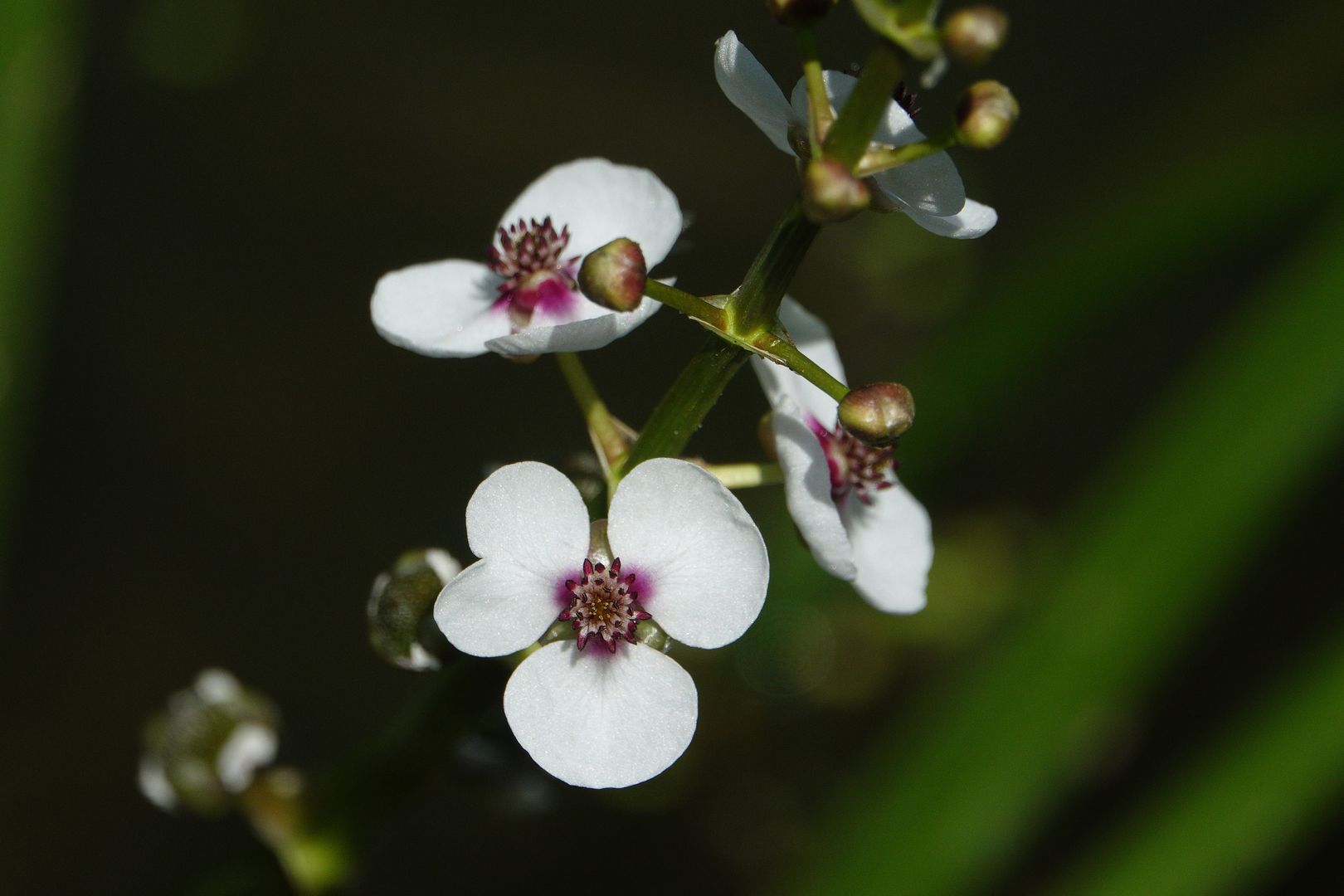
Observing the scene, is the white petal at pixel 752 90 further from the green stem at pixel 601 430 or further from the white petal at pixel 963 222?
the green stem at pixel 601 430

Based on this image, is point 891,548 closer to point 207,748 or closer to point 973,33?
point 973,33

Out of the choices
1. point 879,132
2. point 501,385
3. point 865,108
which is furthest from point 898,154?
point 501,385

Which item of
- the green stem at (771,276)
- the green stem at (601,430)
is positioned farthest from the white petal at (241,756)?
the green stem at (771,276)

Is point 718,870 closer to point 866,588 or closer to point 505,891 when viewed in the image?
point 505,891

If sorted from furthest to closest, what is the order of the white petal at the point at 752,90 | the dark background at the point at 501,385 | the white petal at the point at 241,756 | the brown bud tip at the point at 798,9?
the dark background at the point at 501,385 < the white petal at the point at 241,756 < the white petal at the point at 752,90 < the brown bud tip at the point at 798,9

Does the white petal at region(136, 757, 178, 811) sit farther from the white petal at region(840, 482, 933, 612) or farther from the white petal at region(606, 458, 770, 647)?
the white petal at region(840, 482, 933, 612)
